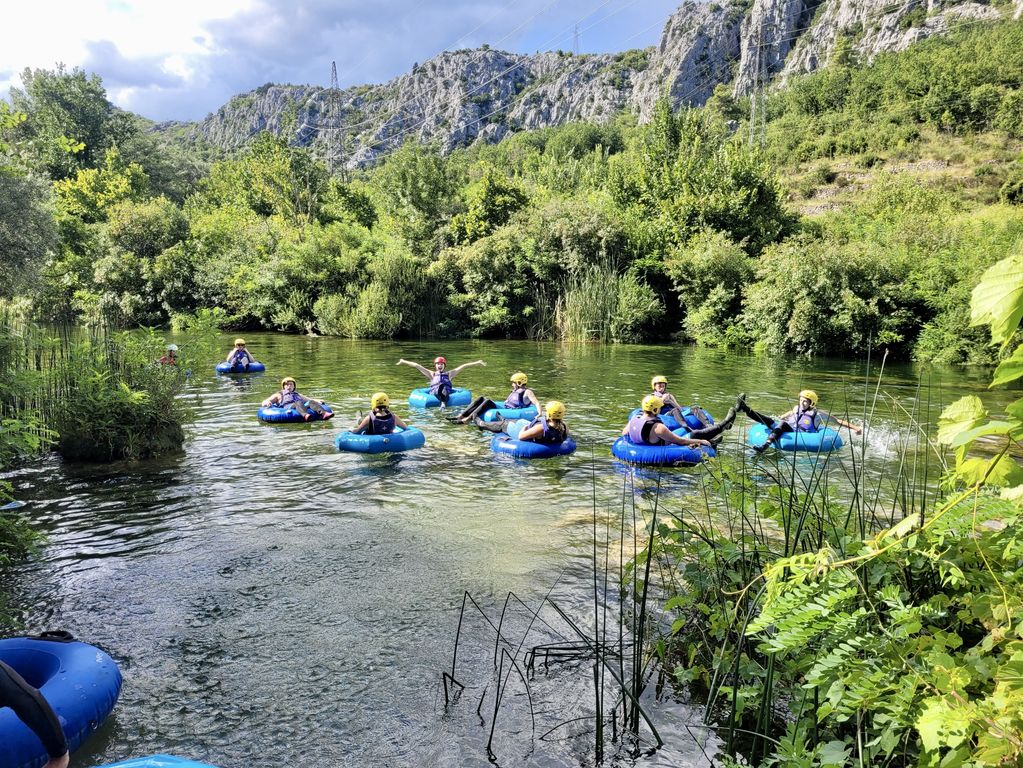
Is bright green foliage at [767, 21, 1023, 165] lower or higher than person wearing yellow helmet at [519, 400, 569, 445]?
higher

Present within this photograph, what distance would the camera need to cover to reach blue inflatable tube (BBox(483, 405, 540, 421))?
1242cm

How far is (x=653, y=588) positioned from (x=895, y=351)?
68.9 feet

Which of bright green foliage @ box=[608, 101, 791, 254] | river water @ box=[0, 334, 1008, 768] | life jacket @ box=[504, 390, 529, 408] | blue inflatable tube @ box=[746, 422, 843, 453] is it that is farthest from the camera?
bright green foliage @ box=[608, 101, 791, 254]

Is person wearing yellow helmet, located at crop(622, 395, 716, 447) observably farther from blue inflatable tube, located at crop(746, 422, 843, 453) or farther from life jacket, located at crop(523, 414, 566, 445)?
life jacket, located at crop(523, 414, 566, 445)

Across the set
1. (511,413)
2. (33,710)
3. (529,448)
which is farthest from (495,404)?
(33,710)

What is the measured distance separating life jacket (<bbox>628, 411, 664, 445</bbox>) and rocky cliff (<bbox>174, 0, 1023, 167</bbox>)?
2521 inches

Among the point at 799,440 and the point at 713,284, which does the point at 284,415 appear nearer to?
the point at 799,440

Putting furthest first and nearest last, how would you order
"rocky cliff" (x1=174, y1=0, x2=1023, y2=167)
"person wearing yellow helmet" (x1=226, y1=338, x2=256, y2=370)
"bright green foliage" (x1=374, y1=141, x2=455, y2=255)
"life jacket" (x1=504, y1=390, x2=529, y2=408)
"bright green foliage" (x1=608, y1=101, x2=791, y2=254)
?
"rocky cliff" (x1=174, y1=0, x2=1023, y2=167) → "bright green foliage" (x1=374, y1=141, x2=455, y2=255) → "bright green foliage" (x1=608, y1=101, x2=791, y2=254) → "person wearing yellow helmet" (x1=226, y1=338, x2=256, y2=370) → "life jacket" (x1=504, y1=390, x2=529, y2=408)

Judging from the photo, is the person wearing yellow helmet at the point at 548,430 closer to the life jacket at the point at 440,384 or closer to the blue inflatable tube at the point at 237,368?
the life jacket at the point at 440,384

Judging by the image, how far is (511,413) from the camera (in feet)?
41.1

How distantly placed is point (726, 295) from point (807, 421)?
16592 mm

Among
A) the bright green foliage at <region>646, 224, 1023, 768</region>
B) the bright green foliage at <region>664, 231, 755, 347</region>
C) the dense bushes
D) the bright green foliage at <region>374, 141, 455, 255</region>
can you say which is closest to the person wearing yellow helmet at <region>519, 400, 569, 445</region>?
the bright green foliage at <region>646, 224, 1023, 768</region>

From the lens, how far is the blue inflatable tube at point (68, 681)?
366cm

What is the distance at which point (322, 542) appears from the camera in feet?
23.2
